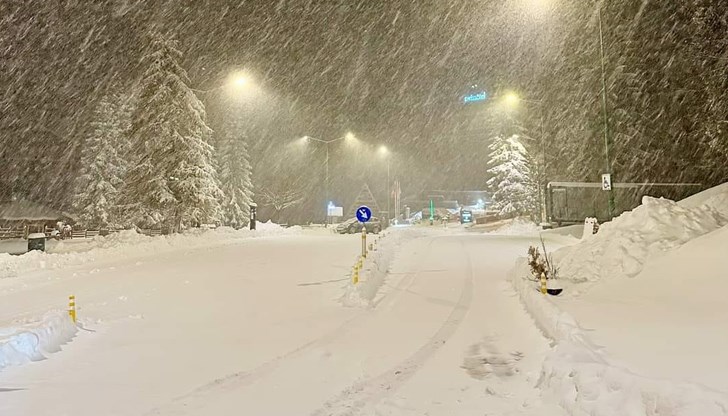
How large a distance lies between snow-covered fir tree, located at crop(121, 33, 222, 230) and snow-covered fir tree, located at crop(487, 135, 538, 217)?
1074 inches

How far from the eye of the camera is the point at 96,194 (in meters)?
50.0

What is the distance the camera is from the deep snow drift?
5504 mm

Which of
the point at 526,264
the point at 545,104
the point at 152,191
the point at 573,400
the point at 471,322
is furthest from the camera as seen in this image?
the point at 545,104

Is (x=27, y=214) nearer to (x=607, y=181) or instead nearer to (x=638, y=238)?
(x=607, y=181)

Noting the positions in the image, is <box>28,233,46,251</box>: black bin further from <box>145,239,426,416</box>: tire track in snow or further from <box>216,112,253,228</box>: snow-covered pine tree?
→ <box>216,112,253,228</box>: snow-covered pine tree

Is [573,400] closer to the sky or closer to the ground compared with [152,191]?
closer to the ground

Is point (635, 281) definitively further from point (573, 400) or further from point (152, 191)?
point (152, 191)

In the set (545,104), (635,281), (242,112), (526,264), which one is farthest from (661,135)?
(242,112)

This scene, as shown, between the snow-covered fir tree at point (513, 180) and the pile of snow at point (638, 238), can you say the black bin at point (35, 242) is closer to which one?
the pile of snow at point (638, 238)

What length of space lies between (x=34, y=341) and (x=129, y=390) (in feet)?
9.70

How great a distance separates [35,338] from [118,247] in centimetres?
1881

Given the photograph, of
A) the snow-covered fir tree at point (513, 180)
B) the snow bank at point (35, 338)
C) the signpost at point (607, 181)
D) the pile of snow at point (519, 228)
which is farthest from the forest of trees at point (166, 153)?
the snow-covered fir tree at point (513, 180)

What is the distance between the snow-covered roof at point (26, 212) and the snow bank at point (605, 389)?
65509 mm

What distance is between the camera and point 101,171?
5009 cm
